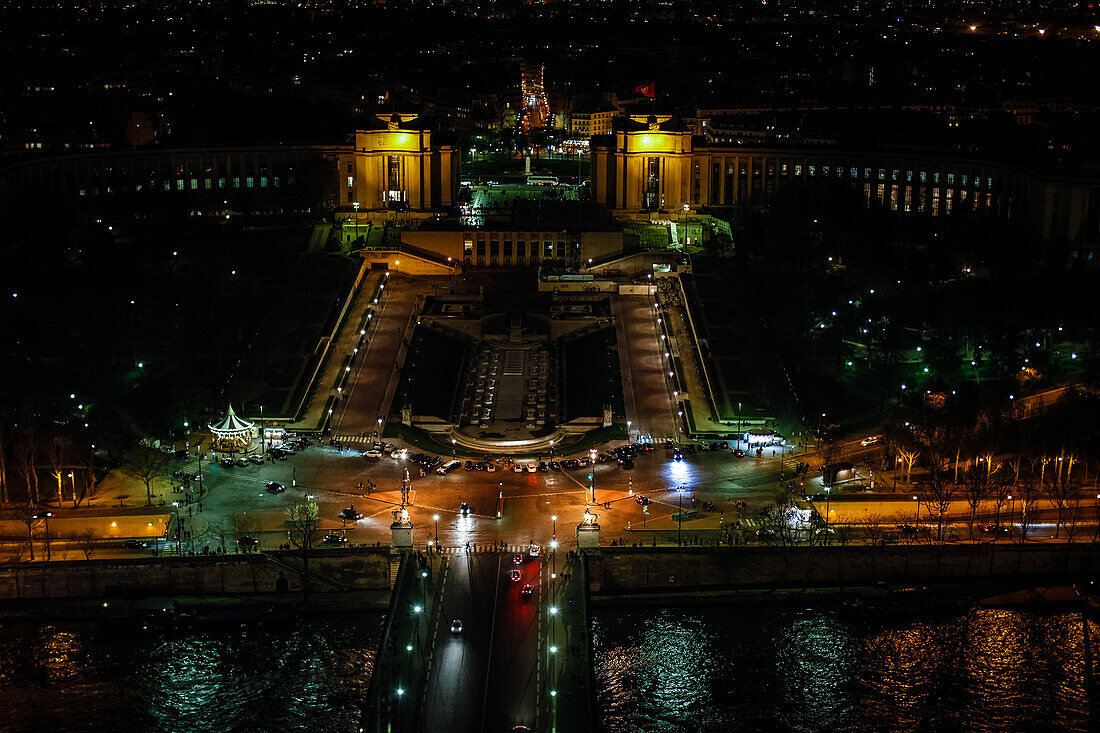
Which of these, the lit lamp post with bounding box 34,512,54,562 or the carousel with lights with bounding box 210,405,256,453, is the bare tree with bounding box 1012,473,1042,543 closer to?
the carousel with lights with bounding box 210,405,256,453

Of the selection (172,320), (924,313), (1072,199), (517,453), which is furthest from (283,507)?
(1072,199)

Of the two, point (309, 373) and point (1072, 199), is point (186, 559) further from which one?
point (1072, 199)

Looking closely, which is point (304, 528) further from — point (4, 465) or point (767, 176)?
point (767, 176)

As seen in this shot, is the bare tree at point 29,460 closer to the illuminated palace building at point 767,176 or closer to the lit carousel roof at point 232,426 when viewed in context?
the lit carousel roof at point 232,426

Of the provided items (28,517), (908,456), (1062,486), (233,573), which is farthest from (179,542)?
(1062,486)

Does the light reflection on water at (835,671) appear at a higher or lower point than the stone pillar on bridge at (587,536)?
lower

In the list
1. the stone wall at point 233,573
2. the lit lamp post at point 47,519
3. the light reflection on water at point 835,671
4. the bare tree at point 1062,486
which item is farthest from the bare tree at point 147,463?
the bare tree at point 1062,486
